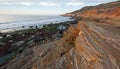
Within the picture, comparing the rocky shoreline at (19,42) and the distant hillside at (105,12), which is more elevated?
the rocky shoreline at (19,42)

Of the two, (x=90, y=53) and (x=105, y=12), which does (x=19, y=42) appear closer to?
(x=90, y=53)

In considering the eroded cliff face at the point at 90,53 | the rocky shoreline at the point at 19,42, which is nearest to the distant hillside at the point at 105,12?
the rocky shoreline at the point at 19,42

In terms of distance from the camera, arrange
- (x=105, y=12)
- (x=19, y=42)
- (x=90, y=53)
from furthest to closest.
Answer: (x=105, y=12)
(x=19, y=42)
(x=90, y=53)

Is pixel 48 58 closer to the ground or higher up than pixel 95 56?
closer to the ground

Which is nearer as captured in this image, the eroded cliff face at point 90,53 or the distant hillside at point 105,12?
the eroded cliff face at point 90,53

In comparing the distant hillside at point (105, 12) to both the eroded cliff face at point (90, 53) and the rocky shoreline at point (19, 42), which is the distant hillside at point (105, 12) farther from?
the eroded cliff face at point (90, 53)

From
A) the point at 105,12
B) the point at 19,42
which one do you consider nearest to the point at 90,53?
the point at 19,42

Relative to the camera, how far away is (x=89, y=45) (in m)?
9.94

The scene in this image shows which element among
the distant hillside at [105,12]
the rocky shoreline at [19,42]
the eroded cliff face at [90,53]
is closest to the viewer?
the eroded cliff face at [90,53]

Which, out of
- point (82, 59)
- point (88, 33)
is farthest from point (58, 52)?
point (82, 59)

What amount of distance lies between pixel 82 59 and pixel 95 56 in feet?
2.48

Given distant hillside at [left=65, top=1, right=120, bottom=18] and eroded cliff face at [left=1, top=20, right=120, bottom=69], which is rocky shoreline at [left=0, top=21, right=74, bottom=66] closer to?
eroded cliff face at [left=1, top=20, right=120, bottom=69]

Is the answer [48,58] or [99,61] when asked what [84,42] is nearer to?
[99,61]

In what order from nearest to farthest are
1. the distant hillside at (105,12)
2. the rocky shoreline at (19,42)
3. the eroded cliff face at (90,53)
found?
the eroded cliff face at (90,53), the rocky shoreline at (19,42), the distant hillside at (105,12)
